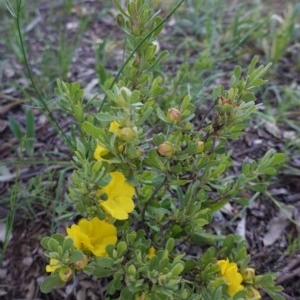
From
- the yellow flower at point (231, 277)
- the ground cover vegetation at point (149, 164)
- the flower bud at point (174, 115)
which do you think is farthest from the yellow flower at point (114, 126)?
the yellow flower at point (231, 277)

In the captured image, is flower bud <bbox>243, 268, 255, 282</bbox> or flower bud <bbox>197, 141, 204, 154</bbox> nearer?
flower bud <bbox>197, 141, 204, 154</bbox>

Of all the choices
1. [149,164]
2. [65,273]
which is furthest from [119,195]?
[65,273]

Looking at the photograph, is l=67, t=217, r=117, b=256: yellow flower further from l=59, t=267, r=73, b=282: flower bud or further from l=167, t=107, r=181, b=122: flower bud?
l=167, t=107, r=181, b=122: flower bud

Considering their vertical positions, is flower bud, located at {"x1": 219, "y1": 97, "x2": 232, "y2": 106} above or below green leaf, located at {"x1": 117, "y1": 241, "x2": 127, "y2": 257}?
above

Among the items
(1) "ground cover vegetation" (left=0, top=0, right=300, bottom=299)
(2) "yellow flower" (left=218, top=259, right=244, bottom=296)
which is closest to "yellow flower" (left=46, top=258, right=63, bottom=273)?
(1) "ground cover vegetation" (left=0, top=0, right=300, bottom=299)

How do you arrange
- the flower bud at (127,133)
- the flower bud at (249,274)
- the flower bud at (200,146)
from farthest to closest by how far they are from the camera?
the flower bud at (249,274), the flower bud at (200,146), the flower bud at (127,133)

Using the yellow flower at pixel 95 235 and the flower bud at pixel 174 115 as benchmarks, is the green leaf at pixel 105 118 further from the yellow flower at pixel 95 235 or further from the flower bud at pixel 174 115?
the yellow flower at pixel 95 235

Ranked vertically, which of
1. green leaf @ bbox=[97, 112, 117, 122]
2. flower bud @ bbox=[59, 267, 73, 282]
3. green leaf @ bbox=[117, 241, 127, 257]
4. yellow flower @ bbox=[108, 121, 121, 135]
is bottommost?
flower bud @ bbox=[59, 267, 73, 282]
